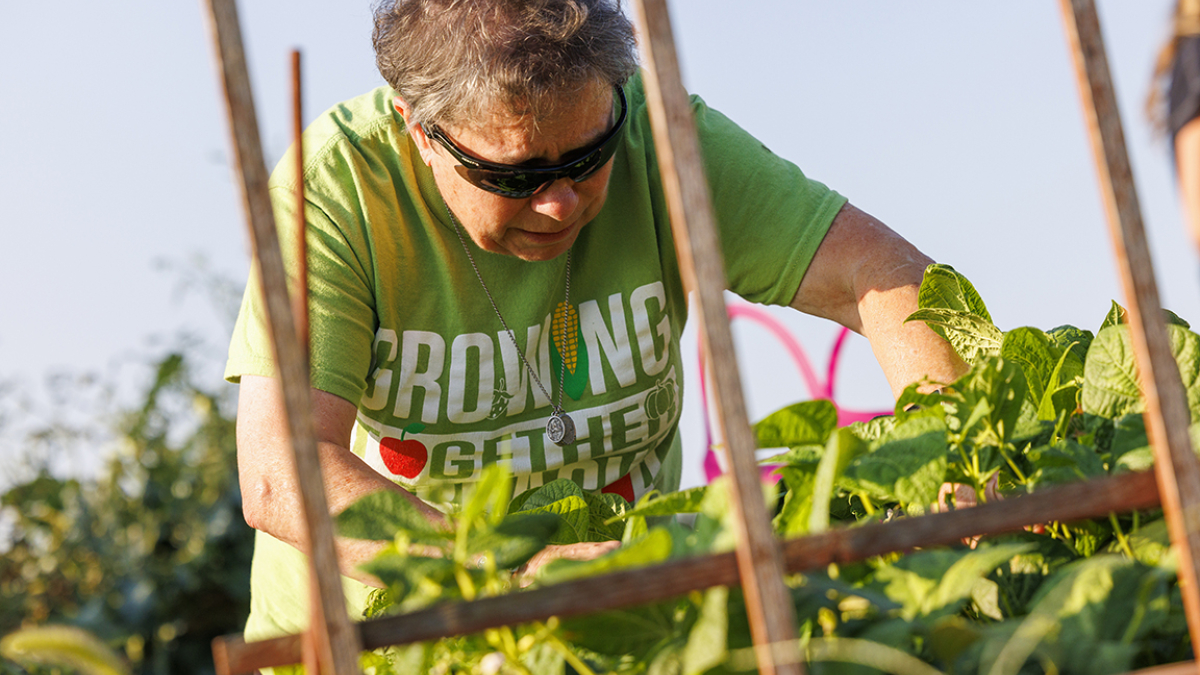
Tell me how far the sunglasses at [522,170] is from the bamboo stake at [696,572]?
0.78 metres

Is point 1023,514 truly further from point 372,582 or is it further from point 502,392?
point 502,392

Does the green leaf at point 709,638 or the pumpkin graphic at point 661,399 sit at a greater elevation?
the pumpkin graphic at point 661,399

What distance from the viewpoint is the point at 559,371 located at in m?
1.42

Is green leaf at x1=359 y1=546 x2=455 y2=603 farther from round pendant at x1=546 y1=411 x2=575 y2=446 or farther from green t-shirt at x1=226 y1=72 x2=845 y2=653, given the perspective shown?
round pendant at x1=546 y1=411 x2=575 y2=446

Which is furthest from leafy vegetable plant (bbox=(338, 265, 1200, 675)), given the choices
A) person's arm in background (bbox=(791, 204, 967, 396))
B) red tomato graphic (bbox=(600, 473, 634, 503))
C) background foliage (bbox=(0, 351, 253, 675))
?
background foliage (bbox=(0, 351, 253, 675))

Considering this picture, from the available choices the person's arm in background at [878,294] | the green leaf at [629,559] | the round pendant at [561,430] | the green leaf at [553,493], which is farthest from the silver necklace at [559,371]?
the green leaf at [629,559]

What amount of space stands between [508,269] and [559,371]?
166 mm

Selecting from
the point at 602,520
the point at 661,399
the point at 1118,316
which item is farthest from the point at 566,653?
the point at 661,399

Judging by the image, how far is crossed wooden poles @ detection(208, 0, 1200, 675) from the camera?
0.41m

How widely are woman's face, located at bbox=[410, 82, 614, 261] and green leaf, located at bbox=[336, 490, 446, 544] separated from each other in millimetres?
665

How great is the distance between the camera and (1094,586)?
45 centimetres

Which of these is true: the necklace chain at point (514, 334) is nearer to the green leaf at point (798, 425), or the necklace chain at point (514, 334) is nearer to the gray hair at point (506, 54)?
the gray hair at point (506, 54)

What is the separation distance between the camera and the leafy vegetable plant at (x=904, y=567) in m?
0.43

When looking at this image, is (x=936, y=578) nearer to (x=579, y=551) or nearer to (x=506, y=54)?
(x=579, y=551)
